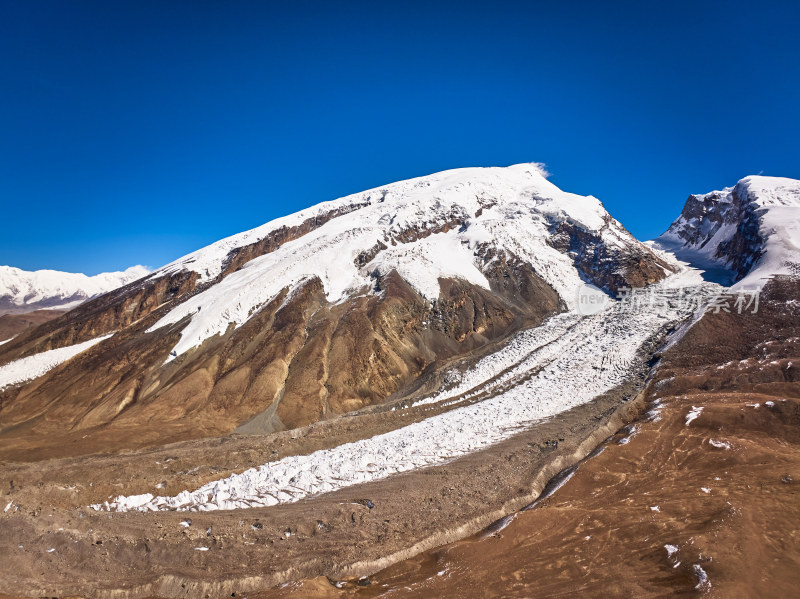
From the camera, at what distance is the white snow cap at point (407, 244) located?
178 ft

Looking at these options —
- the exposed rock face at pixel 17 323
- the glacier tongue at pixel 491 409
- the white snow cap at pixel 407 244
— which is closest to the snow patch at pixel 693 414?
the glacier tongue at pixel 491 409

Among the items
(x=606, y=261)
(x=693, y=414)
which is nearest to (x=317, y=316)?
(x=693, y=414)

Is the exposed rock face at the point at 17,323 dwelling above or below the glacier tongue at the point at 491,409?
above

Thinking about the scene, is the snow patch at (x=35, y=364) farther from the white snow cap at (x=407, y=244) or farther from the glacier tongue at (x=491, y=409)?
the glacier tongue at (x=491, y=409)

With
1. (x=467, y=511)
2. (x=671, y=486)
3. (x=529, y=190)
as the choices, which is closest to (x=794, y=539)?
(x=671, y=486)

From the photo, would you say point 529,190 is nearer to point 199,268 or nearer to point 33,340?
point 199,268

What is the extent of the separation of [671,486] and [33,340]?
7781 cm

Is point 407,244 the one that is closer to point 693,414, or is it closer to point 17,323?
point 693,414

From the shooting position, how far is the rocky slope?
125 ft

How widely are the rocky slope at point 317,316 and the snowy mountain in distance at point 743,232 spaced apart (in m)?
11.1

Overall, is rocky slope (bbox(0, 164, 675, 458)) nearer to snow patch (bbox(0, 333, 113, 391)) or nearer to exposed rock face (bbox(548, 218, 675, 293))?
exposed rock face (bbox(548, 218, 675, 293))

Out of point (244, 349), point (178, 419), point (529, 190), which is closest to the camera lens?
point (178, 419)

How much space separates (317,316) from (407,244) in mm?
25909

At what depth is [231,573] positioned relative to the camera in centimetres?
1227
